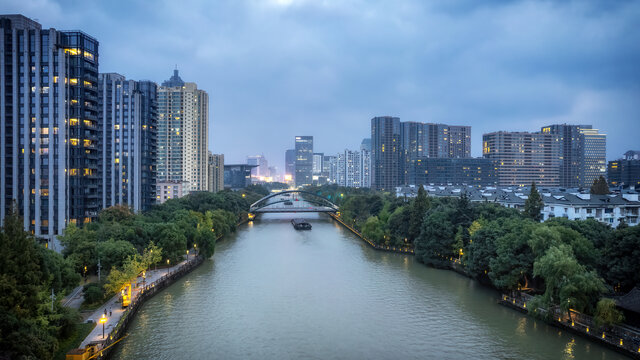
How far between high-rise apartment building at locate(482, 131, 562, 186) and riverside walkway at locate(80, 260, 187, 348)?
384ft

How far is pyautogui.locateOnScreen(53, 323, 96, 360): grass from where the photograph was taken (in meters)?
18.2

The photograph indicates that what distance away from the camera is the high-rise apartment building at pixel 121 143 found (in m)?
65.4

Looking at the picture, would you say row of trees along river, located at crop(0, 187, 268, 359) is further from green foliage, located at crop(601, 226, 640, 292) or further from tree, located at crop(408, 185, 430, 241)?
green foliage, located at crop(601, 226, 640, 292)

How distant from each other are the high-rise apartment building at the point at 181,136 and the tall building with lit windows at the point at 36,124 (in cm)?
6278

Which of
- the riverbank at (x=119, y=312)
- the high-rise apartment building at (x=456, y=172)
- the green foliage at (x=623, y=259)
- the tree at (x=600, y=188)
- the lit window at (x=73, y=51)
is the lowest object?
the riverbank at (x=119, y=312)

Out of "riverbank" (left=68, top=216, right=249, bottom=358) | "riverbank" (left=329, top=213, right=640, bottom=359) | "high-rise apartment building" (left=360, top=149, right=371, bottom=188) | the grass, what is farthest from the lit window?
"high-rise apartment building" (left=360, top=149, right=371, bottom=188)

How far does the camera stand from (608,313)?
19.7 metres

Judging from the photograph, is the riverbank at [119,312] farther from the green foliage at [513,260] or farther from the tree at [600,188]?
the tree at [600,188]

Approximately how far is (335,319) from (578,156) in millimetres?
137661

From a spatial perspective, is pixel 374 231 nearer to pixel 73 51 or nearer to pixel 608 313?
pixel 608 313

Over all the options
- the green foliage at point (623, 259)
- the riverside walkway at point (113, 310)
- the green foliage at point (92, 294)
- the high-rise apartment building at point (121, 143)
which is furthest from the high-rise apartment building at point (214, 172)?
the green foliage at point (623, 259)

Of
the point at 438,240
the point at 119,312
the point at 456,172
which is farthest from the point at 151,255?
the point at 456,172

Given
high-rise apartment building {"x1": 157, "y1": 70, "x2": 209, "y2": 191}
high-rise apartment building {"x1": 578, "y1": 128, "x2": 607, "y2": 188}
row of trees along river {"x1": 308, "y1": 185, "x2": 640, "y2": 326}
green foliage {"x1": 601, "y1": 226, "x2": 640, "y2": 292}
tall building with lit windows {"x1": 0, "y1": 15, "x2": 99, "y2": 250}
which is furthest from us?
high-rise apartment building {"x1": 578, "y1": 128, "x2": 607, "y2": 188}

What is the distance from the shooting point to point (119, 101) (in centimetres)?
6600
